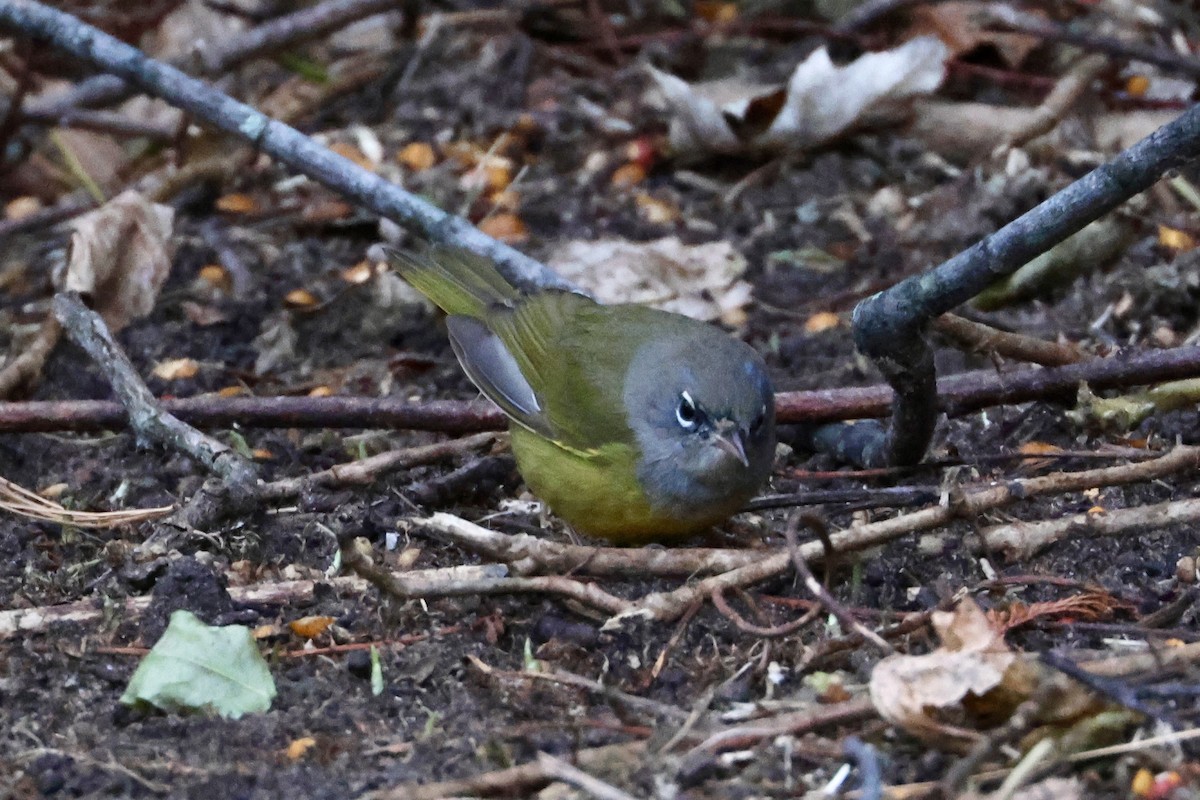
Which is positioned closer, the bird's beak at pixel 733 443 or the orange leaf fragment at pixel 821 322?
the bird's beak at pixel 733 443

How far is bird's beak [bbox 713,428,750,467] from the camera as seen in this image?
3.75 meters

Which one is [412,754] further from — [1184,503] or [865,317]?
[1184,503]

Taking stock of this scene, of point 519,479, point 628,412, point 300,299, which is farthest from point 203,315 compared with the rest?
point 628,412

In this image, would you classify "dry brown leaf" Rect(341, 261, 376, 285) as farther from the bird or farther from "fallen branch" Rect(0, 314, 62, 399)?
the bird

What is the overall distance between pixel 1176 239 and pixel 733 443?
2.66m

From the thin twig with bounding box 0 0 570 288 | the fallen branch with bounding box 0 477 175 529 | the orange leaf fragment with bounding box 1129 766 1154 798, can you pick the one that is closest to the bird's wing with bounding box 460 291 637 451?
the thin twig with bounding box 0 0 570 288

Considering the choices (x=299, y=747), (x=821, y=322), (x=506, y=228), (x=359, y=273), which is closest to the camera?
(x=299, y=747)

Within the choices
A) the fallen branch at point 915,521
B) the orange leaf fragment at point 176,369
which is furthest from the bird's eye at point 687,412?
the orange leaf fragment at point 176,369

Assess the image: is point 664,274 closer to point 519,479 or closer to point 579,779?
point 519,479

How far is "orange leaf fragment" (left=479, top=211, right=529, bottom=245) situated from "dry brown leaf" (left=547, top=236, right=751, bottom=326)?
306 mm

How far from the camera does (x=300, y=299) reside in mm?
5688

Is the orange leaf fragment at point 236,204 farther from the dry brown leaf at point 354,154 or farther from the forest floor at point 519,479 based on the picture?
the dry brown leaf at point 354,154

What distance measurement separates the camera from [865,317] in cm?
356

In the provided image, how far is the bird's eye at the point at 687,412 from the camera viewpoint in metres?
3.93
